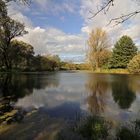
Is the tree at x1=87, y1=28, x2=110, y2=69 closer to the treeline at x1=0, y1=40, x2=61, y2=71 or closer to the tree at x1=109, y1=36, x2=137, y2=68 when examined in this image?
the tree at x1=109, y1=36, x2=137, y2=68

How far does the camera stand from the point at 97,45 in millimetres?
67812

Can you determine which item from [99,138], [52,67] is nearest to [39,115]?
[99,138]

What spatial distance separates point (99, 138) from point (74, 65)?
302ft

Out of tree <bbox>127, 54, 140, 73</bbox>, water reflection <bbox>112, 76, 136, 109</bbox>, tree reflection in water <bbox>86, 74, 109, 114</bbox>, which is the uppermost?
tree <bbox>127, 54, 140, 73</bbox>

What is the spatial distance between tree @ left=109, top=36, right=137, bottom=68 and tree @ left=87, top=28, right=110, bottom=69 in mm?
3995

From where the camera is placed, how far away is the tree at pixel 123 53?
62531mm

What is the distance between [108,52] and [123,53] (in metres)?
6.50

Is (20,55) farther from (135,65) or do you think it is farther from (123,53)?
(135,65)

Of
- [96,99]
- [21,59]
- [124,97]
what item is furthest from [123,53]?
[96,99]

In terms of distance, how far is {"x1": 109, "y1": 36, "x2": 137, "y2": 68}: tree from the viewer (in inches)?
2462

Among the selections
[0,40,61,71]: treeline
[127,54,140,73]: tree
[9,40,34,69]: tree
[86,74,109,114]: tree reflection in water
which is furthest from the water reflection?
[9,40,34,69]: tree

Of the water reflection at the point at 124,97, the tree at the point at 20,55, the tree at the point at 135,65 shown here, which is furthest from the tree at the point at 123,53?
the water reflection at the point at 124,97

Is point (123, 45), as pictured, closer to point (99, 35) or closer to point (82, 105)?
point (99, 35)

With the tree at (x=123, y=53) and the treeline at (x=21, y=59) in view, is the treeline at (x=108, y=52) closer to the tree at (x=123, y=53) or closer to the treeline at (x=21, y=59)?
the tree at (x=123, y=53)
